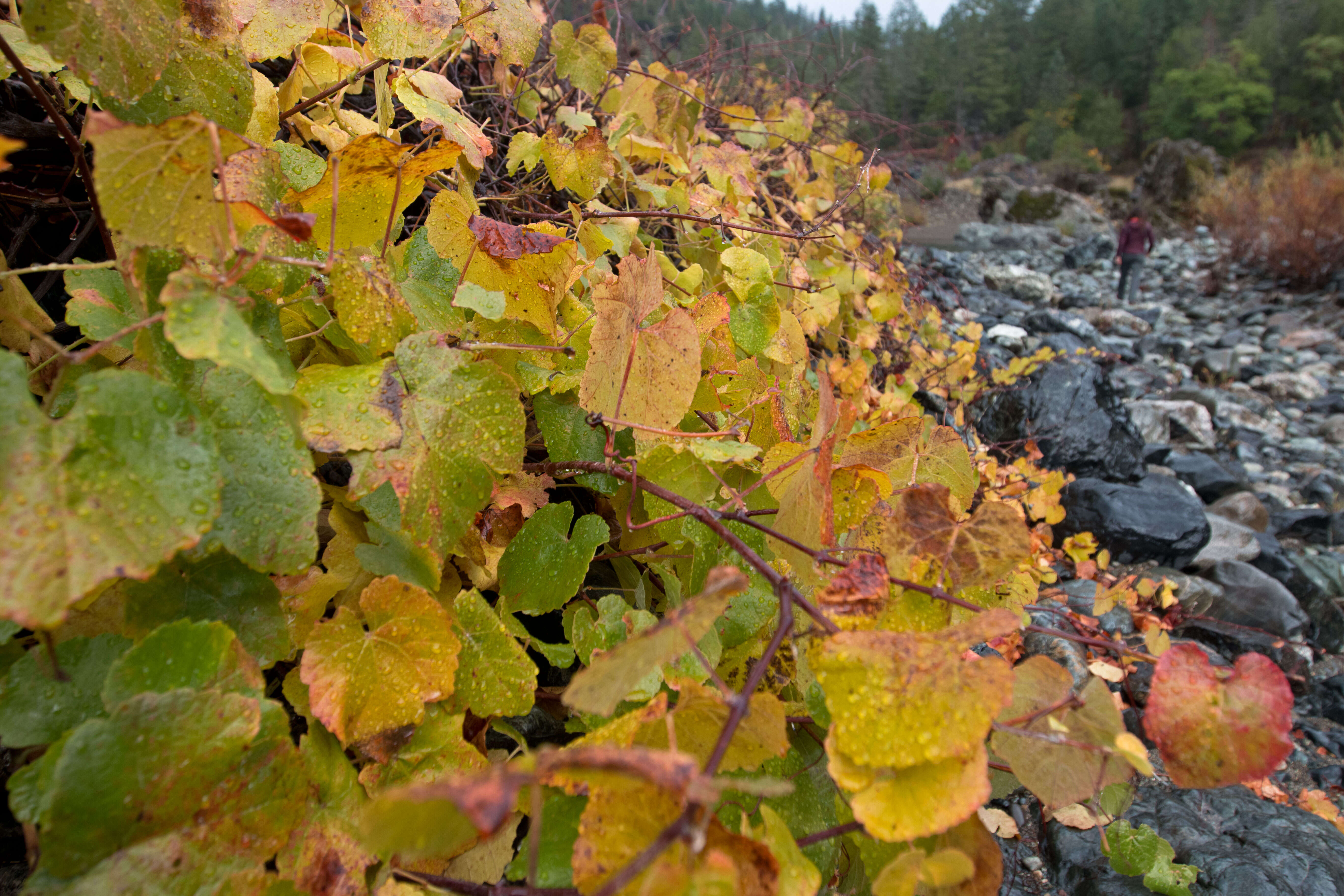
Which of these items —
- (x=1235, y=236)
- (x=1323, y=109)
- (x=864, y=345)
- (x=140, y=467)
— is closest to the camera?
(x=140, y=467)

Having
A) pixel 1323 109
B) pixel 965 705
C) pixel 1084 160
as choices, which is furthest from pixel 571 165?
pixel 1323 109

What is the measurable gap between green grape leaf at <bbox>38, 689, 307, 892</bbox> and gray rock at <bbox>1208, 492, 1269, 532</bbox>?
4.10 metres

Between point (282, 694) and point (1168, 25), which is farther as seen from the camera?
point (1168, 25)

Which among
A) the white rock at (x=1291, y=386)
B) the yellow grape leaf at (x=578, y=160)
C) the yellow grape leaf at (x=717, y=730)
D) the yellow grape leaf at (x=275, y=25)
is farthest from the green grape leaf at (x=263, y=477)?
the white rock at (x=1291, y=386)

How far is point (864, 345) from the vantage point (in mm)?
1784

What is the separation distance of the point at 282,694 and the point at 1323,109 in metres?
33.0

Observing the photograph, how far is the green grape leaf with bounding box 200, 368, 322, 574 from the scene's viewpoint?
0.39 metres

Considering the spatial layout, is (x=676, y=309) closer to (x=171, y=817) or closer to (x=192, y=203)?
(x=192, y=203)

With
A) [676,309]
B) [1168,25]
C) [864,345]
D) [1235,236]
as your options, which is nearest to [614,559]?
[676,309]

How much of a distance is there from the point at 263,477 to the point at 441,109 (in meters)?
0.49

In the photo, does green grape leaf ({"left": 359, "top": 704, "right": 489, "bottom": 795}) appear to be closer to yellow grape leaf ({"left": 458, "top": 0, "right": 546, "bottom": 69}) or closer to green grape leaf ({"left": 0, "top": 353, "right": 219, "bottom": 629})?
green grape leaf ({"left": 0, "top": 353, "right": 219, "bottom": 629})

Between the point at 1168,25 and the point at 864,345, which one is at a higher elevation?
the point at 1168,25

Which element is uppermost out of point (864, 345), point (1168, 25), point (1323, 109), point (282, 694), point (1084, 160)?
point (1168, 25)

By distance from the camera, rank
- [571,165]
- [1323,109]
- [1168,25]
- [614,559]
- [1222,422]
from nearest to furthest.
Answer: [614,559] < [571,165] < [1222,422] < [1323,109] < [1168,25]
